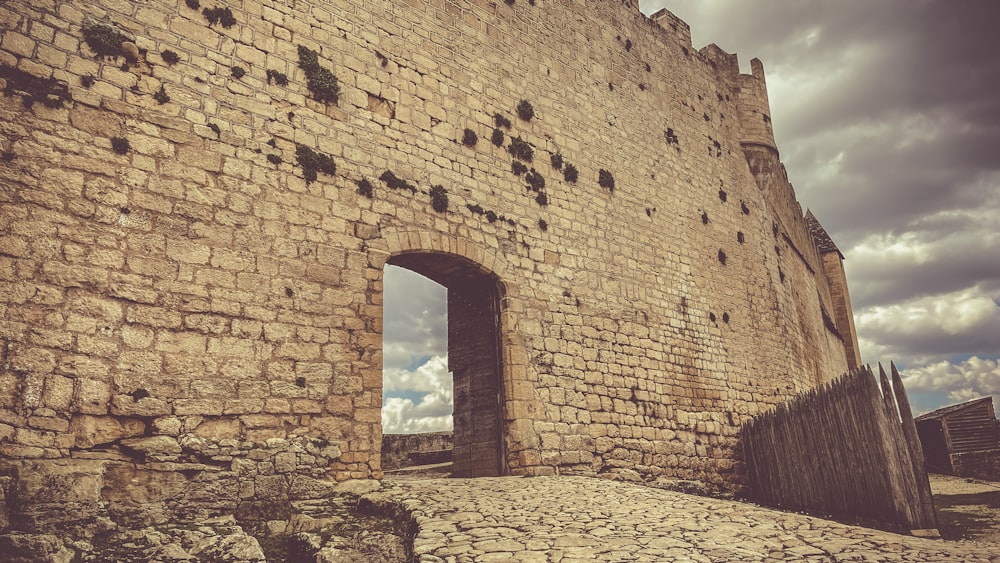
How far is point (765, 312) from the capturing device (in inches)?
471

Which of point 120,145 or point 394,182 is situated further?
point 394,182

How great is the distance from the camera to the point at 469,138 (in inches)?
323

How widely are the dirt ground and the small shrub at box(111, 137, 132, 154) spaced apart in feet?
28.7

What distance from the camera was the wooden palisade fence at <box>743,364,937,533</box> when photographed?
5922 mm

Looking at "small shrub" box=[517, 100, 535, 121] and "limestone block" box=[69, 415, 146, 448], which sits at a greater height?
"small shrub" box=[517, 100, 535, 121]

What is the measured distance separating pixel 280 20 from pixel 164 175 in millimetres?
2378

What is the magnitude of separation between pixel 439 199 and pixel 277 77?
227 centimetres

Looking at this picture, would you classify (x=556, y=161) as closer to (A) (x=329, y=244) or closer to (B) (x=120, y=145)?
(A) (x=329, y=244)

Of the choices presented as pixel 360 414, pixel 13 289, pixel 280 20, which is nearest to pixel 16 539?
pixel 13 289

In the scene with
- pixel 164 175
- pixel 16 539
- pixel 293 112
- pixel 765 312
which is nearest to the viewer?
pixel 16 539

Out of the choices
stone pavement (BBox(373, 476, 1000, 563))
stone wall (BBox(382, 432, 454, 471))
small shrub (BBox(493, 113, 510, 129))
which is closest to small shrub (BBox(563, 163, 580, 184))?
small shrub (BBox(493, 113, 510, 129))

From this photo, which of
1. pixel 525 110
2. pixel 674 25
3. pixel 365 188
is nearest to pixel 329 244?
pixel 365 188

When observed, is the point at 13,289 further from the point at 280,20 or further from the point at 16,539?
the point at 280,20

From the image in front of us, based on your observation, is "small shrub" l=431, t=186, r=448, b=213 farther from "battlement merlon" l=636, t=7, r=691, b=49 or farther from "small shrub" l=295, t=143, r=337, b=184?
"battlement merlon" l=636, t=7, r=691, b=49
